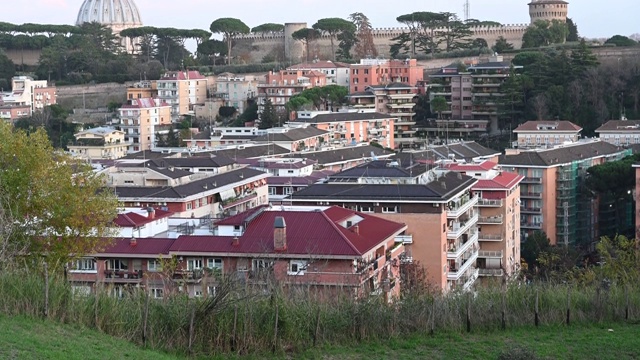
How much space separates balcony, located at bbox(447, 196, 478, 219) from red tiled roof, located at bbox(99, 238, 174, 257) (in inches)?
218

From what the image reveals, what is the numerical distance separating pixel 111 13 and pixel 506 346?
7563 centimetres

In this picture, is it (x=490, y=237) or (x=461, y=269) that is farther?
(x=490, y=237)

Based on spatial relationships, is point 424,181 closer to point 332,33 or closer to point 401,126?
point 401,126

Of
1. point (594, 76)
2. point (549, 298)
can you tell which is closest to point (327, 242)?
point (549, 298)

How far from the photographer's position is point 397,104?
4653 centimetres

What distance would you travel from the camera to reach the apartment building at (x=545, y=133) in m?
37.2

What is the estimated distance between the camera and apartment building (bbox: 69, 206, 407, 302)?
15.0m

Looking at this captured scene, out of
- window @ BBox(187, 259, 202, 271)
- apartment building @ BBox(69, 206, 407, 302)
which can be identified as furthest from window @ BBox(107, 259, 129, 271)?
window @ BBox(187, 259, 202, 271)

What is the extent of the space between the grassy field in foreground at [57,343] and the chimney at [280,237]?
5.22 meters

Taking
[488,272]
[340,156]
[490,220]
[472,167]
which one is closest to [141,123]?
[340,156]

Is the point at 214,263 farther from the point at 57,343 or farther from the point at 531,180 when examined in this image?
the point at 531,180

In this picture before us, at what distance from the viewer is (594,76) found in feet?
137

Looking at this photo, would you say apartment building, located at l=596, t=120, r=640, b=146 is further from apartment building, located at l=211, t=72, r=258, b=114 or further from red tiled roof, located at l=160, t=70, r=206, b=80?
red tiled roof, located at l=160, t=70, r=206, b=80

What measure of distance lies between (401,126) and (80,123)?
1215 cm
